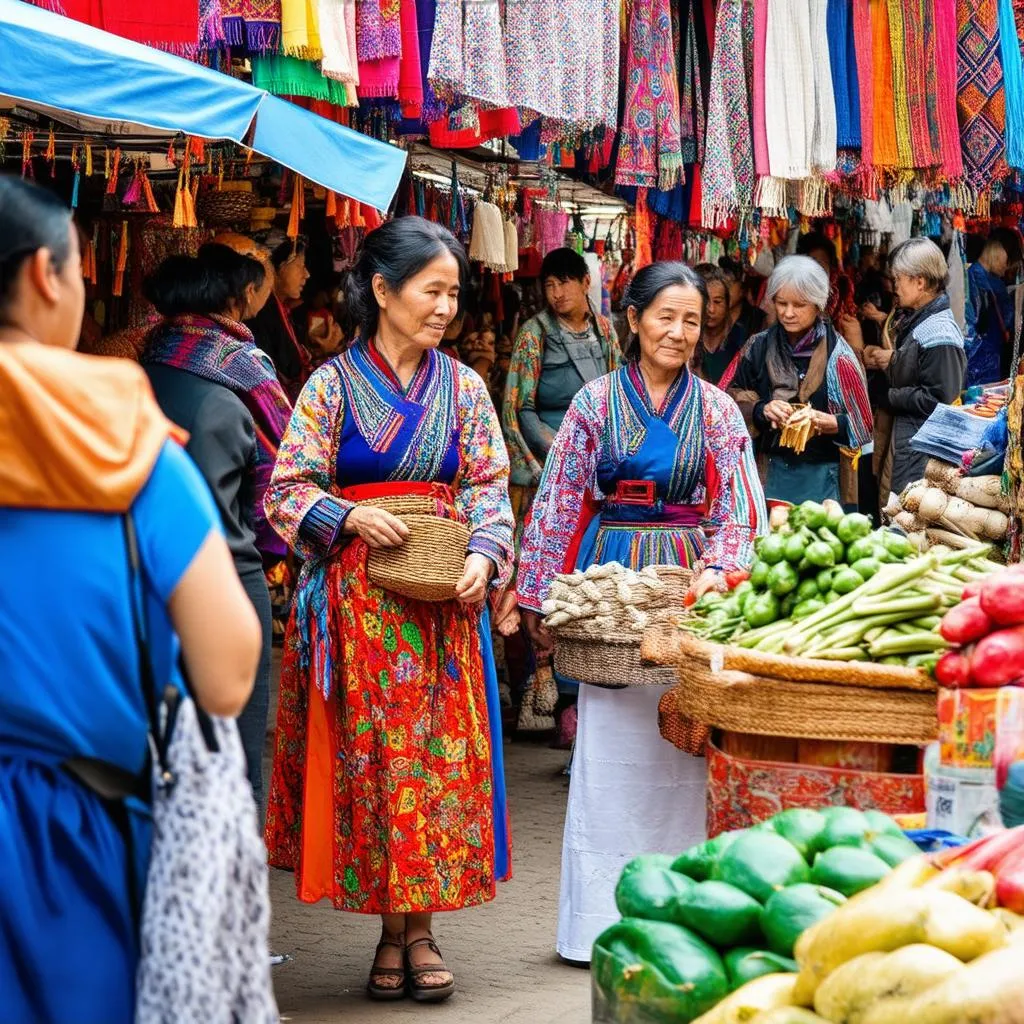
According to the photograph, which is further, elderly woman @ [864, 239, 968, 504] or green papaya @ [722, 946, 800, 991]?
elderly woman @ [864, 239, 968, 504]

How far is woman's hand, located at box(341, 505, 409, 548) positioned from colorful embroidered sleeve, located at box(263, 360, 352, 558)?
1.6 inches

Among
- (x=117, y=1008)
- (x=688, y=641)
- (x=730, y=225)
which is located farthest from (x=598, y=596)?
(x=730, y=225)

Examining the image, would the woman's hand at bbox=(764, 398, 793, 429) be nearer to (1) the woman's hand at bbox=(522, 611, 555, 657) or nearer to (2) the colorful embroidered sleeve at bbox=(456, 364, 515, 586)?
(1) the woman's hand at bbox=(522, 611, 555, 657)

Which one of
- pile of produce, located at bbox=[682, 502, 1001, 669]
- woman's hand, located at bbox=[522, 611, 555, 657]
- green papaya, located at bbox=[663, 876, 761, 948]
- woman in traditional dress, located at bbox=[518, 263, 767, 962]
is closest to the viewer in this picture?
green papaya, located at bbox=[663, 876, 761, 948]

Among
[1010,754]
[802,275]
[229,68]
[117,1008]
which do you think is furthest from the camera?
[802,275]

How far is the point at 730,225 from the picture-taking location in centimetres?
870

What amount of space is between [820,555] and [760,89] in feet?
15.9

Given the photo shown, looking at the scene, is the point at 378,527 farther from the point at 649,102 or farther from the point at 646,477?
the point at 649,102

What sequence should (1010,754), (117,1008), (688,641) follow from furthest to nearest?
(688,641)
(1010,754)
(117,1008)

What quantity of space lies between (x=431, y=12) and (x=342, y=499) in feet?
8.10

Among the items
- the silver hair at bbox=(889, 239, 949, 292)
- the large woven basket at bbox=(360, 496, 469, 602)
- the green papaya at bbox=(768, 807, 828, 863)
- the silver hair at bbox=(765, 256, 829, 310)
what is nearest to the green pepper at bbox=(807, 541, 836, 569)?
the green papaya at bbox=(768, 807, 828, 863)

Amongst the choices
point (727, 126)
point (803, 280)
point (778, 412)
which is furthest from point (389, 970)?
point (727, 126)

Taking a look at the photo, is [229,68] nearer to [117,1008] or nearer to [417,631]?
[417,631]

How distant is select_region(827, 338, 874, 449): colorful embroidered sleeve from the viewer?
7.99 m
